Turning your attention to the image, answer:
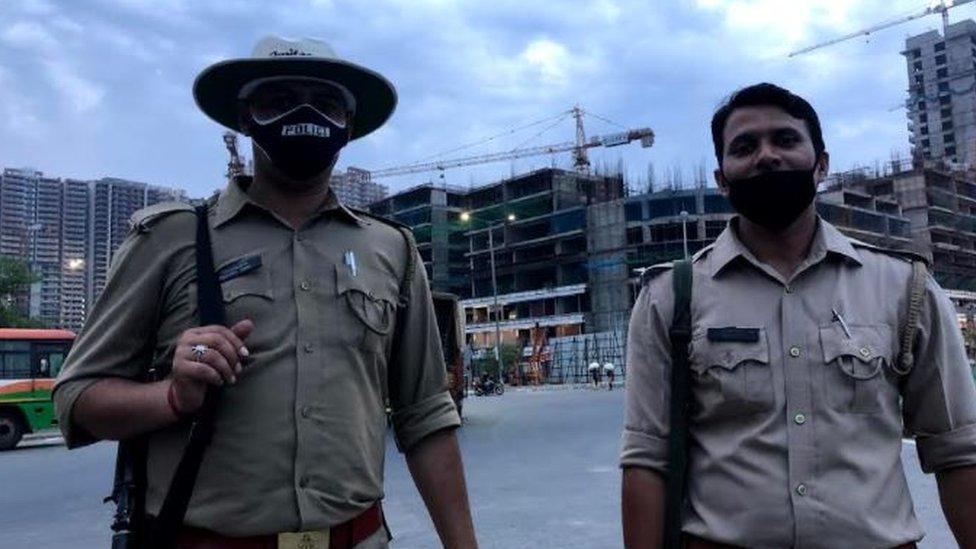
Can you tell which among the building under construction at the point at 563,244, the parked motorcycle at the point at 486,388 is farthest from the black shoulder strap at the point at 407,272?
the building under construction at the point at 563,244

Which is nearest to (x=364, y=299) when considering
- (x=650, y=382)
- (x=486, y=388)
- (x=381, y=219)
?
(x=381, y=219)

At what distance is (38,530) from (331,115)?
7383 mm

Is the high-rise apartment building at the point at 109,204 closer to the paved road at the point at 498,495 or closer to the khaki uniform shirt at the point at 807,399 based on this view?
the paved road at the point at 498,495

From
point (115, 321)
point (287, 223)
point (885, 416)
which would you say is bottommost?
point (885, 416)

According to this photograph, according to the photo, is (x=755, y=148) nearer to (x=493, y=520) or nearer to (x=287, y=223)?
(x=287, y=223)

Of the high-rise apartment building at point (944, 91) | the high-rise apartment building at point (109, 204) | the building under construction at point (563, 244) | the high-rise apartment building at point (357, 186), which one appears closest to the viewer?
the building under construction at point (563, 244)

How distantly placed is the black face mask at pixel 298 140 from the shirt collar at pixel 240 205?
0.11 metres

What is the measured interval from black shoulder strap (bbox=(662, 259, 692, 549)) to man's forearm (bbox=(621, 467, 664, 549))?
0.02m

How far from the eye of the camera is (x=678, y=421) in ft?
7.06

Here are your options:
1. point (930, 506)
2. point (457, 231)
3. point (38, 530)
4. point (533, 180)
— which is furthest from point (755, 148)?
point (457, 231)

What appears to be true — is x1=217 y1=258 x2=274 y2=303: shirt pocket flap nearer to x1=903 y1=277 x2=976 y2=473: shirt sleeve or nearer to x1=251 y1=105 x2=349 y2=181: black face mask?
x1=251 y1=105 x2=349 y2=181: black face mask

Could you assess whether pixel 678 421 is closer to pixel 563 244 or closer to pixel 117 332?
pixel 117 332

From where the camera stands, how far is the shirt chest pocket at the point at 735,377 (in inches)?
81.8

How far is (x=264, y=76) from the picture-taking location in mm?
2154
